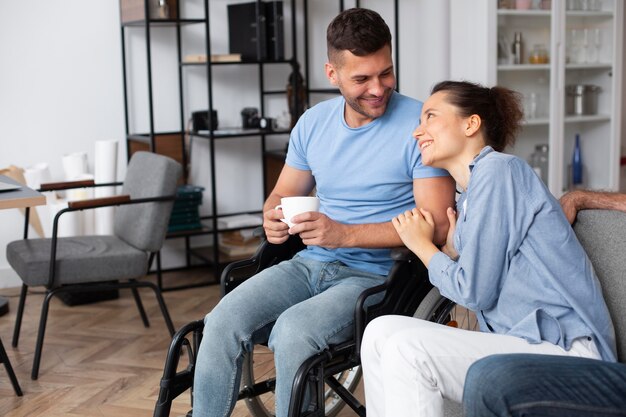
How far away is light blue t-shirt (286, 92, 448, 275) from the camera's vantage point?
225 cm

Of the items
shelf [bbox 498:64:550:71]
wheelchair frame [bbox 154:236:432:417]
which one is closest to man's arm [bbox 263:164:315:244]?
wheelchair frame [bbox 154:236:432:417]

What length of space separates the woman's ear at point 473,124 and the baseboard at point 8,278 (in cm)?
308

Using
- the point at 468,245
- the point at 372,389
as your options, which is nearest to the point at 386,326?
the point at 372,389

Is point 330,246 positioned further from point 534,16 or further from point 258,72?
point 534,16

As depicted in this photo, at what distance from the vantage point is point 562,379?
1609mm

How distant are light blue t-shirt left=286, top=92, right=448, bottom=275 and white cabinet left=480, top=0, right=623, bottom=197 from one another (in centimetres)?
258

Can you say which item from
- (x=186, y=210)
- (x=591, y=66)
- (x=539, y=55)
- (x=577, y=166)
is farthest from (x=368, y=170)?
(x=577, y=166)

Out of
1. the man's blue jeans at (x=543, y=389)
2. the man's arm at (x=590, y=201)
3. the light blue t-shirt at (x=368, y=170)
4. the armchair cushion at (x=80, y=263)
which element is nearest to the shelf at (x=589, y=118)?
the armchair cushion at (x=80, y=263)

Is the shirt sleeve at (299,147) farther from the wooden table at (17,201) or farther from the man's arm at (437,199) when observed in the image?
the wooden table at (17,201)

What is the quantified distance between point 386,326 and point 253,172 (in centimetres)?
307

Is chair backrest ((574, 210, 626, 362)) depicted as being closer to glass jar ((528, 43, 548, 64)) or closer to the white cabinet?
the white cabinet

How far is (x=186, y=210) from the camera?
4430 mm

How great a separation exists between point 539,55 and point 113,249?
9.28 feet

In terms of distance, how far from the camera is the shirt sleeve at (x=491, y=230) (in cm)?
178
